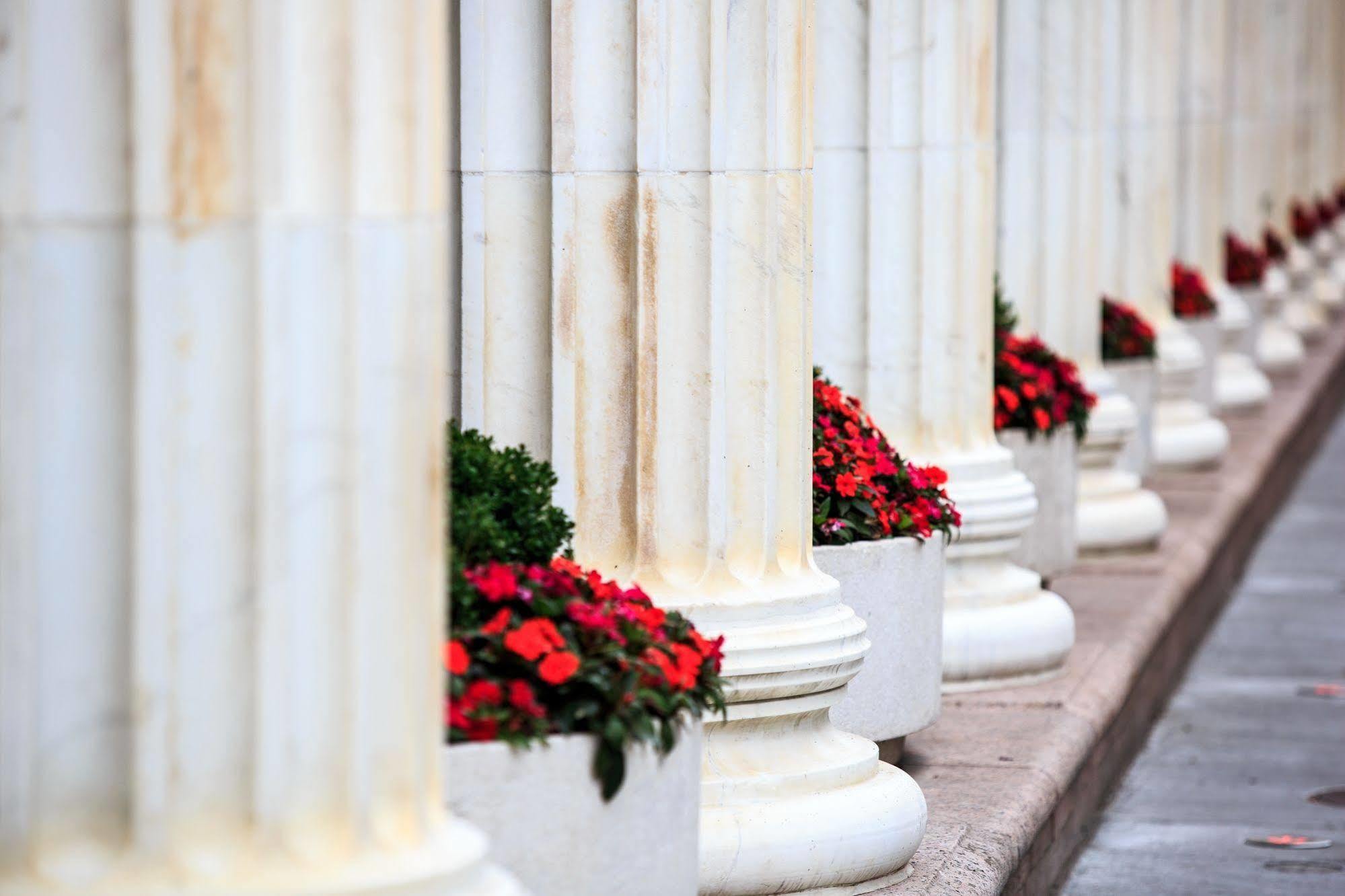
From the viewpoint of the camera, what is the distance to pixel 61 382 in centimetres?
384

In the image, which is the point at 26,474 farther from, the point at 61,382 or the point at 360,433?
the point at 360,433

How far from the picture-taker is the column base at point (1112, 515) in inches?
472

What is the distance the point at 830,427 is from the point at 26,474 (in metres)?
3.99

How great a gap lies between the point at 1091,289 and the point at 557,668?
7.34 m

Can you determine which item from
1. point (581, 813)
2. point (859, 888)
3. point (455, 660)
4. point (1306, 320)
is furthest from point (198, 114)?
point (1306, 320)

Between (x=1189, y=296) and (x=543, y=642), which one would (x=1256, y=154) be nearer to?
(x=1189, y=296)

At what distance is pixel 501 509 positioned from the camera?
18.0 ft

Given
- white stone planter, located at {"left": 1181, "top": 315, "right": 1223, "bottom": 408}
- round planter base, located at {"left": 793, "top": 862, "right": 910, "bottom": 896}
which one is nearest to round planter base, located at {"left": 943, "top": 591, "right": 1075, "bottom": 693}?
round planter base, located at {"left": 793, "top": 862, "right": 910, "bottom": 896}

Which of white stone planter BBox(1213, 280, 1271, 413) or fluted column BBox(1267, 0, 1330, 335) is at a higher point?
fluted column BBox(1267, 0, 1330, 335)

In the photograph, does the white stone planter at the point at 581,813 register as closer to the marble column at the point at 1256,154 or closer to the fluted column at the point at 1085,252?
the fluted column at the point at 1085,252

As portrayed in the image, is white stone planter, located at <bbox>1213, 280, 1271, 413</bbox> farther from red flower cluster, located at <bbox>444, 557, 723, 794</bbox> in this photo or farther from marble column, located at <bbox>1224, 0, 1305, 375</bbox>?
red flower cluster, located at <bbox>444, 557, 723, 794</bbox>

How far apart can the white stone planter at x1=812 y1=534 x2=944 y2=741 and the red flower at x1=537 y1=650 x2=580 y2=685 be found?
239cm

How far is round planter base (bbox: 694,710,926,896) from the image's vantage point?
6.14 m

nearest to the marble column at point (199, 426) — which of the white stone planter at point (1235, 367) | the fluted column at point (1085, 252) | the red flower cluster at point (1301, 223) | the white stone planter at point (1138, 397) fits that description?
the fluted column at point (1085, 252)
